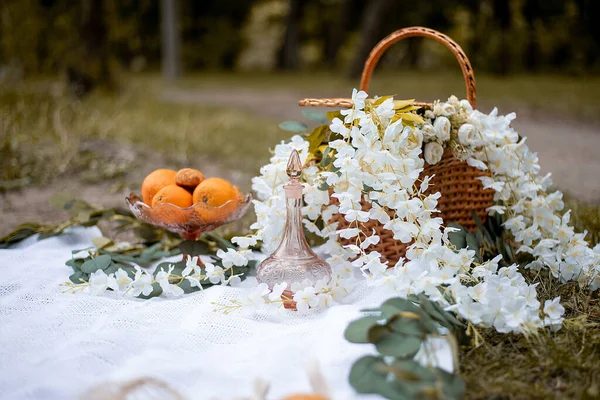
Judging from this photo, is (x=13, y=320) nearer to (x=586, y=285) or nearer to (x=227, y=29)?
(x=586, y=285)

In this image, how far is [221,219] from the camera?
2072 millimetres

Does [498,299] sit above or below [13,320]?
above

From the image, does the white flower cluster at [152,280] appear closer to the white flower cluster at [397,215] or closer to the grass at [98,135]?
→ the white flower cluster at [397,215]

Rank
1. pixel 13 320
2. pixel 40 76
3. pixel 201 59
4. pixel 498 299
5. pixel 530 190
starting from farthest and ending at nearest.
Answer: pixel 201 59 < pixel 40 76 < pixel 530 190 < pixel 13 320 < pixel 498 299

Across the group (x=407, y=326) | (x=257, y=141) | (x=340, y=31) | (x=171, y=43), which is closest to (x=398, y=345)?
(x=407, y=326)

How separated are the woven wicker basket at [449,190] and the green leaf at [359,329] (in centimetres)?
57

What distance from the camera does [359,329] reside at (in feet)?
4.80

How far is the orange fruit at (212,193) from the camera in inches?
80.1

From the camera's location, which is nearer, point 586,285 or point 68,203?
point 586,285

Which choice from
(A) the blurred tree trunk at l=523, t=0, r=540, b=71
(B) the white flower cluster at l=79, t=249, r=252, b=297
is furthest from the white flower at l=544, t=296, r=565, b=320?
(A) the blurred tree trunk at l=523, t=0, r=540, b=71

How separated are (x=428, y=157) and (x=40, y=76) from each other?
20.7ft

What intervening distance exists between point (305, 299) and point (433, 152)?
2.34ft

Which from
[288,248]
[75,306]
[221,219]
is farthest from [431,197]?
[75,306]

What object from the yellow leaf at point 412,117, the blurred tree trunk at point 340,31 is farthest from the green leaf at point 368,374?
the blurred tree trunk at point 340,31
